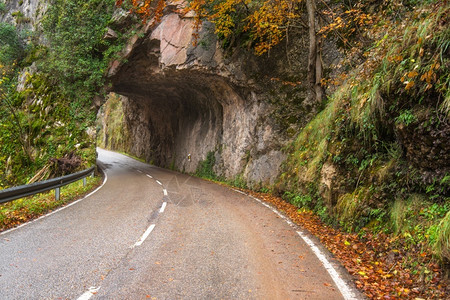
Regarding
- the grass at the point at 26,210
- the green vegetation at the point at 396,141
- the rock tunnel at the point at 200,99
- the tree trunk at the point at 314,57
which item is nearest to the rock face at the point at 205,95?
the rock tunnel at the point at 200,99

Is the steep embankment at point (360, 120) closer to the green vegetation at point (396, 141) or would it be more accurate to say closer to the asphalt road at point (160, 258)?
the green vegetation at point (396, 141)

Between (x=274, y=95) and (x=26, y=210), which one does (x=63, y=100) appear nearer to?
(x=26, y=210)

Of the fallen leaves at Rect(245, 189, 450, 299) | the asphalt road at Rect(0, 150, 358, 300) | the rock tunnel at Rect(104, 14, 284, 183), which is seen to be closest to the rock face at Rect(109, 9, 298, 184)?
the rock tunnel at Rect(104, 14, 284, 183)

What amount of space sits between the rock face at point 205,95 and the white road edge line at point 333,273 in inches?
299

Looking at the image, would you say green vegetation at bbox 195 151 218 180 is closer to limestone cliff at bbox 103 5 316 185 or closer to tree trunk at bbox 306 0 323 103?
limestone cliff at bbox 103 5 316 185

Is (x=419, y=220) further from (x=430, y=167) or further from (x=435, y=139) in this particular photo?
(x=435, y=139)

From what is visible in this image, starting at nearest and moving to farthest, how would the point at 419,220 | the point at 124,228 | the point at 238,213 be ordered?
the point at 419,220 → the point at 124,228 → the point at 238,213

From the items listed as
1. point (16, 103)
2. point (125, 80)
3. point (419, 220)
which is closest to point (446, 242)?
point (419, 220)

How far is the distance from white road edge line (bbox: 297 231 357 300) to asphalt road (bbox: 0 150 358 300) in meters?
0.09

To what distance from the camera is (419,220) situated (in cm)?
502

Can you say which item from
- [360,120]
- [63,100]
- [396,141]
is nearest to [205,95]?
[63,100]

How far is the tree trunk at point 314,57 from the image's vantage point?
1189 cm

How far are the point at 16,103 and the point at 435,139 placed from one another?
25247 mm

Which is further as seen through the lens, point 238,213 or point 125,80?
point 125,80
